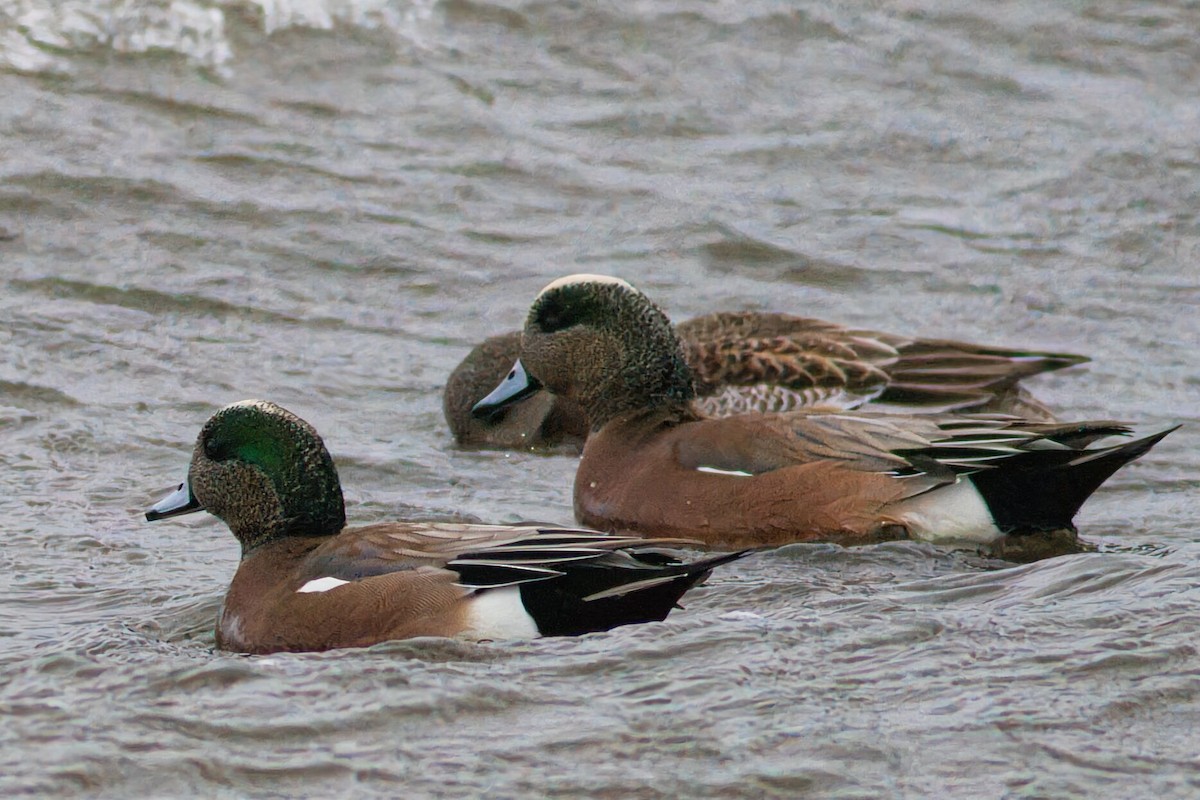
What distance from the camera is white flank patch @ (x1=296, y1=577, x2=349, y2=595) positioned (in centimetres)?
538

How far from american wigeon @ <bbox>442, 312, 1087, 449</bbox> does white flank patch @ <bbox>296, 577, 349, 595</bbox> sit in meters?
2.58

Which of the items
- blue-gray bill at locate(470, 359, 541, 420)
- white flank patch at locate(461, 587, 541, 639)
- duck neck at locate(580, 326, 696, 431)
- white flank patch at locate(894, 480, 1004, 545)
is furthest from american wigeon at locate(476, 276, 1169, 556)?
white flank patch at locate(461, 587, 541, 639)

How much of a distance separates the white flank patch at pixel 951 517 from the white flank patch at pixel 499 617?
1721mm

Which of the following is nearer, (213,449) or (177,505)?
(213,449)

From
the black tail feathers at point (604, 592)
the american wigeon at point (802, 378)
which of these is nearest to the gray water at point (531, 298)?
the black tail feathers at point (604, 592)

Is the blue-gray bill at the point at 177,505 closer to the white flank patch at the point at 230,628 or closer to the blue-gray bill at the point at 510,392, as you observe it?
the white flank patch at the point at 230,628

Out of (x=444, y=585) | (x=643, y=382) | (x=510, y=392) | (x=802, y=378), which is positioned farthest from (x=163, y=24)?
(x=444, y=585)

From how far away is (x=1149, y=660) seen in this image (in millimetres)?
4934

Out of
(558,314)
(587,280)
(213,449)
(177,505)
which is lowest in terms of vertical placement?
(177,505)

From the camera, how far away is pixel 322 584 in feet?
17.7

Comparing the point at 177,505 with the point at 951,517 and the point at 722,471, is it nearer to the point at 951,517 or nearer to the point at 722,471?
the point at 722,471

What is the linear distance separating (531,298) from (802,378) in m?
2.08

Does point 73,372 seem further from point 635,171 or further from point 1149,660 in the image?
point 1149,660

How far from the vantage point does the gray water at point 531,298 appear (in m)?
4.60
